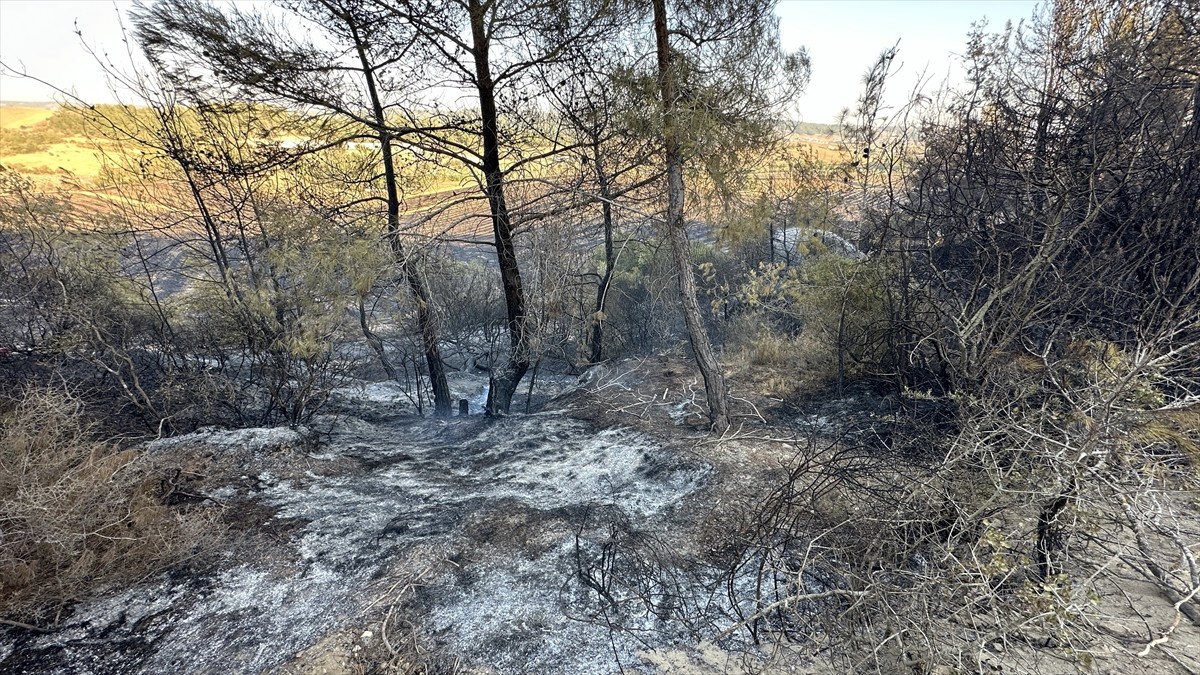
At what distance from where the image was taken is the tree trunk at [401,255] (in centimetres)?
591

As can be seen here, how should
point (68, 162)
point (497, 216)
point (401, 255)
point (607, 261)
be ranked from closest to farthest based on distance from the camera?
point (401, 255) → point (497, 216) → point (68, 162) → point (607, 261)

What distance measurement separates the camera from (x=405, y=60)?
6.37m

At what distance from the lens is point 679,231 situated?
5.50 m

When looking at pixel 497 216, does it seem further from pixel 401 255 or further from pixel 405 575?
pixel 405 575

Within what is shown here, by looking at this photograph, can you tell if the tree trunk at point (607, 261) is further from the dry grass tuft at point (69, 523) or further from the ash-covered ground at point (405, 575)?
the dry grass tuft at point (69, 523)

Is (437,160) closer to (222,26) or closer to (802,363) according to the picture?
(222,26)

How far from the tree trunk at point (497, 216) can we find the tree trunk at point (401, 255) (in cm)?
117

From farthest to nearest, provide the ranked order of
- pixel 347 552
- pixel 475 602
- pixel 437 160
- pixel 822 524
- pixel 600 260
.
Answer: pixel 600 260 → pixel 437 160 → pixel 347 552 → pixel 822 524 → pixel 475 602

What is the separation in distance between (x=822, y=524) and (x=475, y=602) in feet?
8.06

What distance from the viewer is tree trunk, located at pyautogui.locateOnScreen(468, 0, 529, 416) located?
614 centimetres

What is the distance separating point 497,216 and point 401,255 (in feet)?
3.99

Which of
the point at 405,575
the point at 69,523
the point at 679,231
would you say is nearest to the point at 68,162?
the point at 69,523

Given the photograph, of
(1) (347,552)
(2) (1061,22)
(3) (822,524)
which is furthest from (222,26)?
(2) (1061,22)

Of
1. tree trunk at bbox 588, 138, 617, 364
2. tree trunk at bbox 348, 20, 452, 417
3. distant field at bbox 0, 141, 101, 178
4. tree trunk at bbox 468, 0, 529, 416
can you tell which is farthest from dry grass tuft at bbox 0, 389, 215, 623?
distant field at bbox 0, 141, 101, 178
